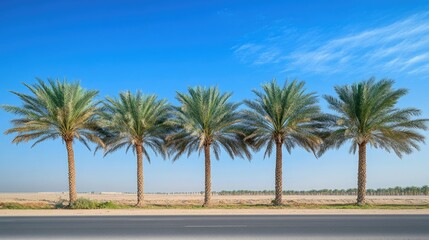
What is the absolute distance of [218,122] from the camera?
34.7 metres

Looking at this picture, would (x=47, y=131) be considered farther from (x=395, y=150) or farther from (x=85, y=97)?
(x=395, y=150)

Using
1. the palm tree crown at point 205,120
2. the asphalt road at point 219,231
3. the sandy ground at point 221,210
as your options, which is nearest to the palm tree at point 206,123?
the palm tree crown at point 205,120

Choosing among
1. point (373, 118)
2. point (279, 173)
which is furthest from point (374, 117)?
point (279, 173)

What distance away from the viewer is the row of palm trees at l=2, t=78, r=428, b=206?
32.9 metres

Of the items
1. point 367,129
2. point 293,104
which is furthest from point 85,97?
point 367,129

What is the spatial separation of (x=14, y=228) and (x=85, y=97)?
18.3m

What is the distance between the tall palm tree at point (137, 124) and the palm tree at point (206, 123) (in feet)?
4.17

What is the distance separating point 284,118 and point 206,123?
235 inches

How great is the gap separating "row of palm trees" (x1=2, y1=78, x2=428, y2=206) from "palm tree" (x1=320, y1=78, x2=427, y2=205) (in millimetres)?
70

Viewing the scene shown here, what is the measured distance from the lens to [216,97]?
34.9m

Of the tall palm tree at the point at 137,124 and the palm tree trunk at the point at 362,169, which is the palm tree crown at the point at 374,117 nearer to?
the palm tree trunk at the point at 362,169

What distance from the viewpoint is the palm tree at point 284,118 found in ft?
111

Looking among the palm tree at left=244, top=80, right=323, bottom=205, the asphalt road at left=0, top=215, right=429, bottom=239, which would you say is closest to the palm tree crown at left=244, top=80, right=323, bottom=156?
the palm tree at left=244, top=80, right=323, bottom=205

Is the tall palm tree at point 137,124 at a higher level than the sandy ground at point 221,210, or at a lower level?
higher
